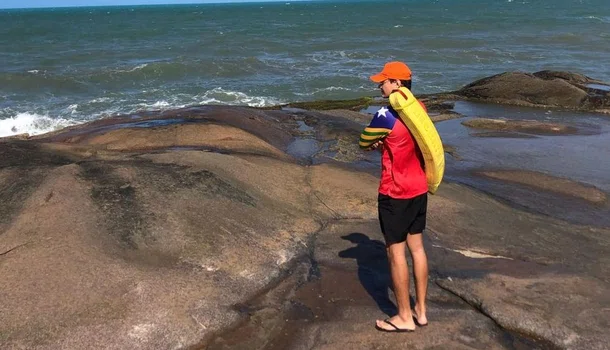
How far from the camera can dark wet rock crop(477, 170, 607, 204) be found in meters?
8.37

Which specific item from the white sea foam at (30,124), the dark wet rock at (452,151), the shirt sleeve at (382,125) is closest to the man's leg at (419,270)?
the shirt sleeve at (382,125)

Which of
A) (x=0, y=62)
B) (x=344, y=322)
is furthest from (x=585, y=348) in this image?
(x=0, y=62)

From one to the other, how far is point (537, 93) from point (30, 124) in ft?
52.5

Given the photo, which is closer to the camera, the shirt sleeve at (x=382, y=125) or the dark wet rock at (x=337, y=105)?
the shirt sleeve at (x=382, y=125)

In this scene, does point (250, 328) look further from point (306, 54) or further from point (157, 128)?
point (306, 54)

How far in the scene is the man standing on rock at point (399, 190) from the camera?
4289 millimetres

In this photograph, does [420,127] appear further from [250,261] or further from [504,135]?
[504,135]

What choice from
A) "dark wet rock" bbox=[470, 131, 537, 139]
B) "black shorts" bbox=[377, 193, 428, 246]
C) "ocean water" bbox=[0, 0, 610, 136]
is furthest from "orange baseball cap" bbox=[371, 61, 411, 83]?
"ocean water" bbox=[0, 0, 610, 136]

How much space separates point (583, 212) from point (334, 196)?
3264mm

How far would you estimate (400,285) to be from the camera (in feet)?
14.5

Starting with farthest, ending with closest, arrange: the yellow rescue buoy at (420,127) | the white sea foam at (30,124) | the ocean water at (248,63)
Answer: the ocean water at (248,63), the white sea foam at (30,124), the yellow rescue buoy at (420,127)

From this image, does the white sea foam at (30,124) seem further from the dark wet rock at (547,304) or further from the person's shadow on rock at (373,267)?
the dark wet rock at (547,304)

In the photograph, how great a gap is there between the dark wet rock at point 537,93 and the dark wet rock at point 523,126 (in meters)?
3.62

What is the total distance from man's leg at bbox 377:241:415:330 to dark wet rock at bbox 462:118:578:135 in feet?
31.3
